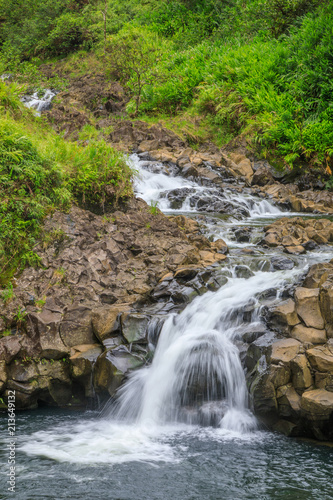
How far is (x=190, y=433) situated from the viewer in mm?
5281

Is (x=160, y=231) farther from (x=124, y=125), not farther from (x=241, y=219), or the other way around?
(x=124, y=125)

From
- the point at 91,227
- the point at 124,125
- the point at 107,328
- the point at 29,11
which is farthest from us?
the point at 29,11

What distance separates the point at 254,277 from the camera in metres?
7.30

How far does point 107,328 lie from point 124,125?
11.9 metres

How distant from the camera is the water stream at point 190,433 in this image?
14.0 feet

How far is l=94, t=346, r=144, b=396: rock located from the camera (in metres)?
5.84

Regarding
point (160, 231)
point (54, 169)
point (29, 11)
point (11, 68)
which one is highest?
point (29, 11)

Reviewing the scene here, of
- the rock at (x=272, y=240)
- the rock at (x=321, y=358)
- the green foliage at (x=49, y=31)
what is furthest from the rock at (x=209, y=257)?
the green foliage at (x=49, y=31)

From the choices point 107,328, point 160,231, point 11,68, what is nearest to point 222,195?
point 160,231

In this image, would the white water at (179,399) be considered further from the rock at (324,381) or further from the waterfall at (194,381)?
the rock at (324,381)

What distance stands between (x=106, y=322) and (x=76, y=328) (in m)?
0.46

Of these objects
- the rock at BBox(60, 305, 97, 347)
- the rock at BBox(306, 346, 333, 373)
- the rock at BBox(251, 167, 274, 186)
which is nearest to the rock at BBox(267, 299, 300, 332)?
the rock at BBox(306, 346, 333, 373)

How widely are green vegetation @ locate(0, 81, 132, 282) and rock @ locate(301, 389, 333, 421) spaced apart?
458 cm

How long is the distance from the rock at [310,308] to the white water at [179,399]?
69cm
